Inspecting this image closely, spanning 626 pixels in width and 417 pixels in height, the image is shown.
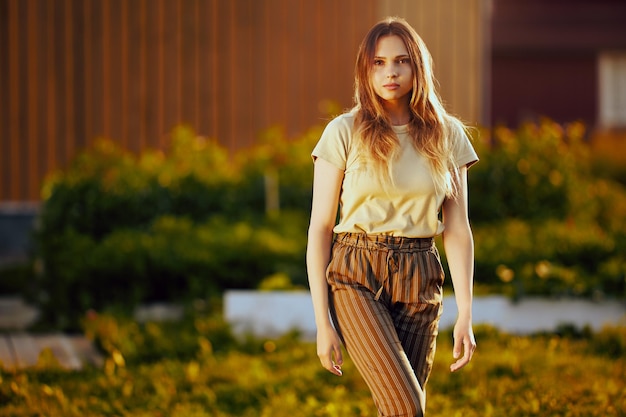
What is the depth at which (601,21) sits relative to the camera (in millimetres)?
19375

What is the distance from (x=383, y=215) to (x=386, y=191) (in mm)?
78

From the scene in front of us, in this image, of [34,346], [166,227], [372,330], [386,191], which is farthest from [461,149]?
[166,227]

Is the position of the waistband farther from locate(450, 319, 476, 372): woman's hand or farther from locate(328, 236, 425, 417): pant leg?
locate(450, 319, 476, 372): woman's hand

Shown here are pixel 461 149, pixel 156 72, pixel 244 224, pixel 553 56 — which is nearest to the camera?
pixel 461 149

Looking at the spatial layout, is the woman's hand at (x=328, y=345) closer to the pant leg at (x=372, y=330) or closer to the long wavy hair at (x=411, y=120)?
the pant leg at (x=372, y=330)

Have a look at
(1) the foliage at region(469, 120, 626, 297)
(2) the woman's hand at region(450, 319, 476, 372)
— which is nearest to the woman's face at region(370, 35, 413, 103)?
(2) the woman's hand at region(450, 319, 476, 372)

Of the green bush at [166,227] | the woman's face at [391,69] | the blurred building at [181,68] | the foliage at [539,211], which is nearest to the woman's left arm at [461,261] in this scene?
the woman's face at [391,69]

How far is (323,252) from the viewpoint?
3164mm

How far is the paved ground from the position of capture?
5.76m

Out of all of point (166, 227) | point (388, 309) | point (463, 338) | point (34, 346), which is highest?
point (388, 309)

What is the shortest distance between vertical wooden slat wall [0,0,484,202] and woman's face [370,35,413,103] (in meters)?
7.37

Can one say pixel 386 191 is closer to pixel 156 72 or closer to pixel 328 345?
pixel 328 345

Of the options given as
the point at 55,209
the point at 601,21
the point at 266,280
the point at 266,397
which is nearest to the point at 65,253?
the point at 55,209

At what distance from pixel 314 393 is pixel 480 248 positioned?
2.77m
